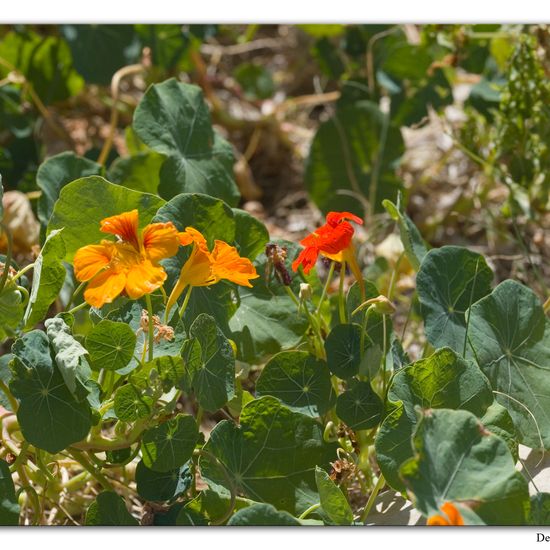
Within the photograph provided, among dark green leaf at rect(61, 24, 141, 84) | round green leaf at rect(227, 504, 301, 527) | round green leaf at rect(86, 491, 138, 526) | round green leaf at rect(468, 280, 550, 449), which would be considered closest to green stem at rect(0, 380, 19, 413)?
round green leaf at rect(86, 491, 138, 526)

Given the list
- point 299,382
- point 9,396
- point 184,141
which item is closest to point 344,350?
point 299,382

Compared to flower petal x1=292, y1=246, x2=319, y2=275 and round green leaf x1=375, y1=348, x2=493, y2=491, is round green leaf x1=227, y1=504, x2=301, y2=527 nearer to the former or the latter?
round green leaf x1=375, y1=348, x2=493, y2=491

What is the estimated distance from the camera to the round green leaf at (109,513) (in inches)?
62.2

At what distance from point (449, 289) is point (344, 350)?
238mm

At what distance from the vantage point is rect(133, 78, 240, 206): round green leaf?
202 cm

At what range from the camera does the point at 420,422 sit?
1355 mm

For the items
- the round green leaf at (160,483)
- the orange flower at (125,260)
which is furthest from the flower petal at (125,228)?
the round green leaf at (160,483)

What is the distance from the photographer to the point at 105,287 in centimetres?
143

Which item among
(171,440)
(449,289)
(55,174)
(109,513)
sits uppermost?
(55,174)

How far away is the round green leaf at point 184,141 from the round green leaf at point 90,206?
27 centimetres

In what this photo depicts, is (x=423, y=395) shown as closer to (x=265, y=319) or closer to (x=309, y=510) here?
(x=309, y=510)

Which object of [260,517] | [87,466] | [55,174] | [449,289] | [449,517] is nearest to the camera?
[449,517]

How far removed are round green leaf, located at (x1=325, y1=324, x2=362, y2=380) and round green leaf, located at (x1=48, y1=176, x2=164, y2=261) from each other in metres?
0.39

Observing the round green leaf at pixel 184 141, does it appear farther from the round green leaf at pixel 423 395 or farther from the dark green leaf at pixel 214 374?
the round green leaf at pixel 423 395
